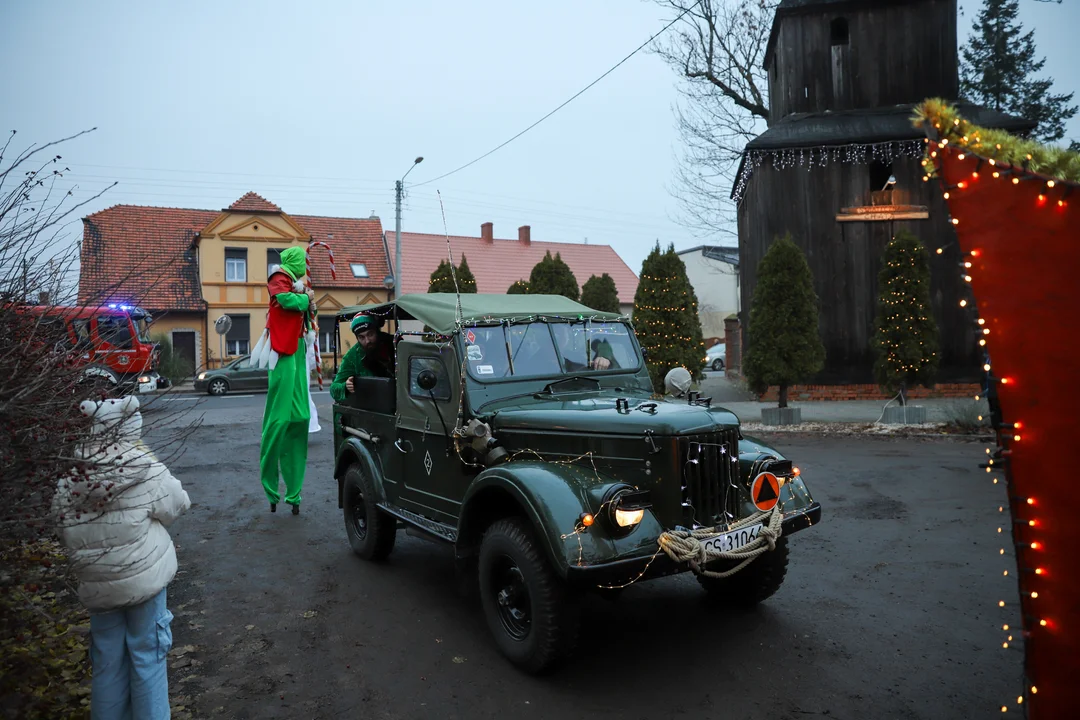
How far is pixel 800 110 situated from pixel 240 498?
17373 mm

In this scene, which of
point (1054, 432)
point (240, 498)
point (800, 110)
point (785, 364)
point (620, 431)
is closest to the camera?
point (1054, 432)

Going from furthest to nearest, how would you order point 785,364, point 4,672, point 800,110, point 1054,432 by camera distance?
point 800,110 → point 785,364 → point 4,672 → point 1054,432

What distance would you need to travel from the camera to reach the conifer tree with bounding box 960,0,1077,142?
101 ft

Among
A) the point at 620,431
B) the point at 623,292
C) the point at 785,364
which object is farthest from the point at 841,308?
the point at 623,292

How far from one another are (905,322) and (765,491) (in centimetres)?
1092

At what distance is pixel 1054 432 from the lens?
94.3 inches

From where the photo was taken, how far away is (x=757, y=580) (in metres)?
4.55

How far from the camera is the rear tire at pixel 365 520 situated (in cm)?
579

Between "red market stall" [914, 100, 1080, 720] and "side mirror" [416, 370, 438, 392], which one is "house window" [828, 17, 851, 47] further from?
"red market stall" [914, 100, 1080, 720]

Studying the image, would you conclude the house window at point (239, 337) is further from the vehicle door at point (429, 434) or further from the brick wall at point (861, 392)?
the vehicle door at point (429, 434)

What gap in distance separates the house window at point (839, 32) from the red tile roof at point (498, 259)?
15.9 meters

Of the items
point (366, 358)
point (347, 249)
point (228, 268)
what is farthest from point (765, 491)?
point (347, 249)

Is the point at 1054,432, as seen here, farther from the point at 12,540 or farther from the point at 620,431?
the point at 12,540

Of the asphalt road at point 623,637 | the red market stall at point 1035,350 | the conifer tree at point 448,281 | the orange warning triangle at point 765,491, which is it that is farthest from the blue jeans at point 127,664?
the conifer tree at point 448,281
